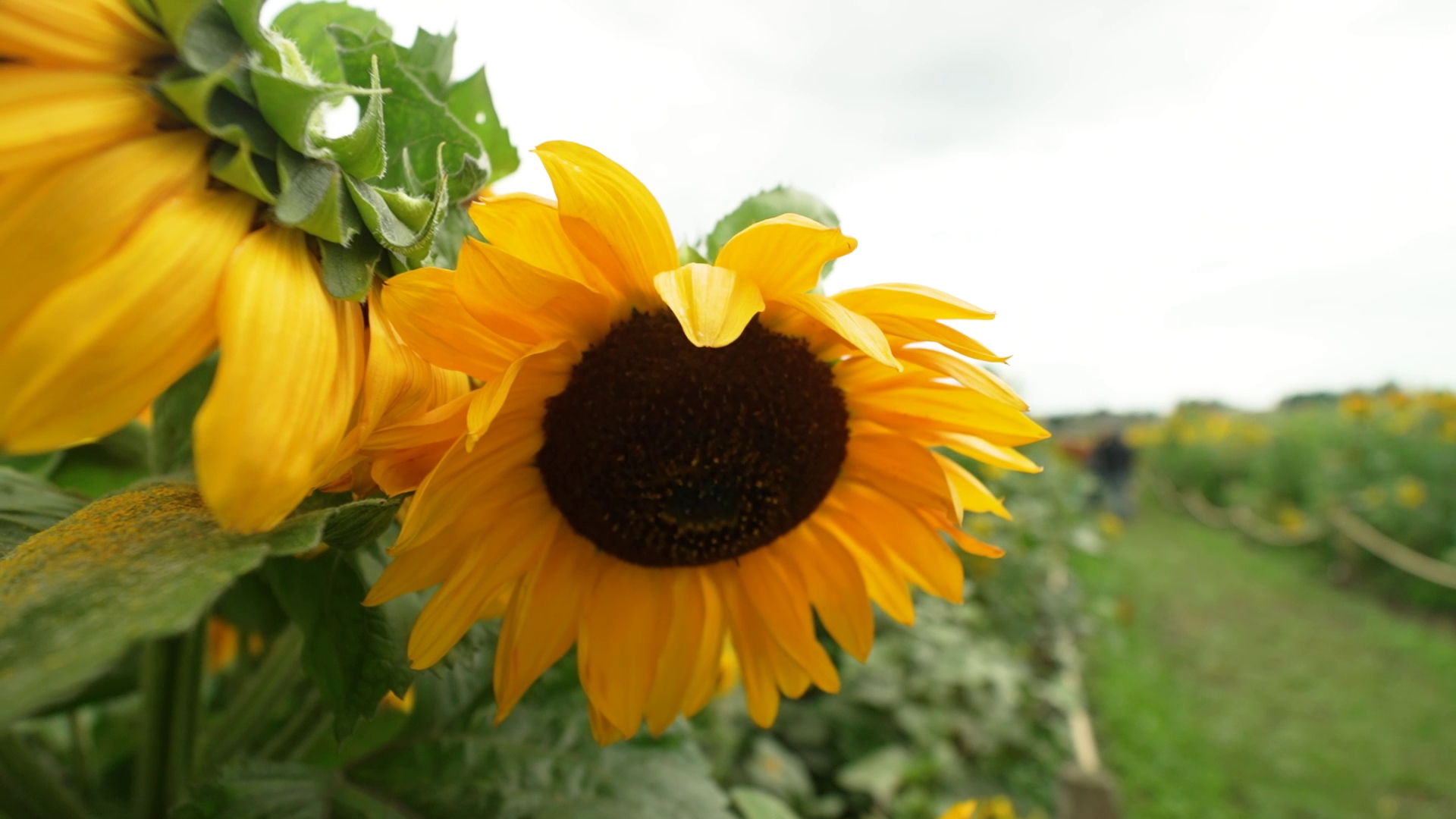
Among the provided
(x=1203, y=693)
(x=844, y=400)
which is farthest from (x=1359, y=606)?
→ (x=844, y=400)

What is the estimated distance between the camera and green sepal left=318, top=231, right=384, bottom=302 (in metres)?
0.36

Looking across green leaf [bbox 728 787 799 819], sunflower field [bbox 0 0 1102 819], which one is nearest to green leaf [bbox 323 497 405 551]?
sunflower field [bbox 0 0 1102 819]

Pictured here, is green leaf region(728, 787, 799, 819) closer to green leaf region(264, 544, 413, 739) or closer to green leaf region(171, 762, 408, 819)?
green leaf region(171, 762, 408, 819)

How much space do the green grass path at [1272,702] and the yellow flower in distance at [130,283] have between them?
3897 millimetres

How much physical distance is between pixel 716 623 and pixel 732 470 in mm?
135

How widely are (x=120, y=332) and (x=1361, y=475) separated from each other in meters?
8.94

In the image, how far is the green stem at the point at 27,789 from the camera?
56 centimetres

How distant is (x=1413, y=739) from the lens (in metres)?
4.12

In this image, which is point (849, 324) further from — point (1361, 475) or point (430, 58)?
point (1361, 475)

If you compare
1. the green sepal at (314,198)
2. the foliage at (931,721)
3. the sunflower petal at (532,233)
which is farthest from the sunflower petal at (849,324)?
the foliage at (931,721)

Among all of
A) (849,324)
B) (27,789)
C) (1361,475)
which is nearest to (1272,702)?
(1361,475)

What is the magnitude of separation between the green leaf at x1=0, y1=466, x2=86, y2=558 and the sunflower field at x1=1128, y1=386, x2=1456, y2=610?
285 inches

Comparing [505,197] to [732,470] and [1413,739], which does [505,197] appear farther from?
[1413,739]

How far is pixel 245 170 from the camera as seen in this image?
13.2 inches
